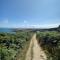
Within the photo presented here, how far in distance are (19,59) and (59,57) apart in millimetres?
4433

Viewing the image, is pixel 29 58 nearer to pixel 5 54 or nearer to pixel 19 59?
pixel 19 59

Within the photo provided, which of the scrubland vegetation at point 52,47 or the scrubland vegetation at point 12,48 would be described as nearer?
the scrubland vegetation at point 12,48

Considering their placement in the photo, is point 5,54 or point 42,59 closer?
point 5,54

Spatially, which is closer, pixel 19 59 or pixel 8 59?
pixel 8 59

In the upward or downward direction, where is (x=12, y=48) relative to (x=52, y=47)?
upward

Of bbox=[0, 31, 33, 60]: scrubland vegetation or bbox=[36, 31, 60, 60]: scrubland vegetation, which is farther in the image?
bbox=[36, 31, 60, 60]: scrubland vegetation

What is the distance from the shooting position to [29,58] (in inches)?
584

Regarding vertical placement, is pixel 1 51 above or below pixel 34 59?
above

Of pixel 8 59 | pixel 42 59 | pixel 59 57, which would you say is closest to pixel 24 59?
pixel 42 59

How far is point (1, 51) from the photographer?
11.8 metres

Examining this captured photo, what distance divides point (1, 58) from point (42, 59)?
4.90 metres

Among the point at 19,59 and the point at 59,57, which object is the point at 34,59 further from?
the point at 59,57

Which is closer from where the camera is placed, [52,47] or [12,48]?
[12,48]

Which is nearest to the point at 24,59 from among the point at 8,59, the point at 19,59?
the point at 19,59
